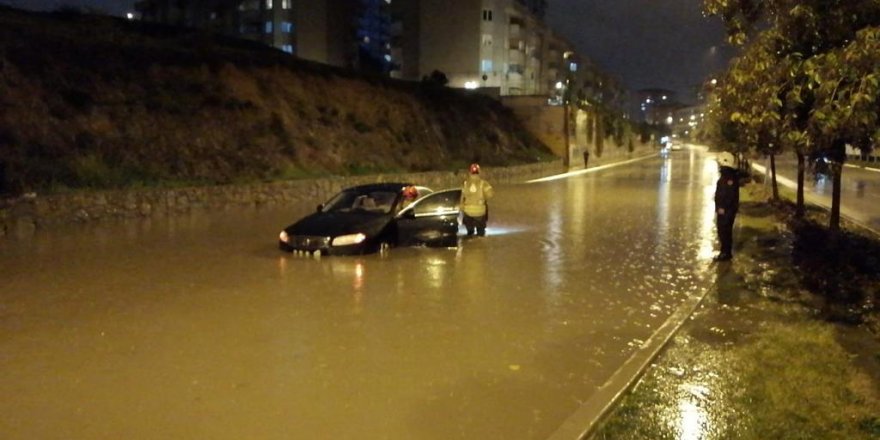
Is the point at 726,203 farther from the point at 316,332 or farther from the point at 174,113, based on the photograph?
the point at 174,113

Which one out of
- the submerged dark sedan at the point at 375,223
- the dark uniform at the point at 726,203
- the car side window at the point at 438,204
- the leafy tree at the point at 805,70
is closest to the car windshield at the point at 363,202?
the submerged dark sedan at the point at 375,223

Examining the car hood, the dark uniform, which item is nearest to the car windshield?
the car hood

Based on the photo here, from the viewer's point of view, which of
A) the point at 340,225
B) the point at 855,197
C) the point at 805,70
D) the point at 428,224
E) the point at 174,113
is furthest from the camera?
the point at 855,197

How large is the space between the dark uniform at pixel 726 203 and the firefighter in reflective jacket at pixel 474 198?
434 centimetres

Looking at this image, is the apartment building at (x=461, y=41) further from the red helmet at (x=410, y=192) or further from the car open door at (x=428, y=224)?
the car open door at (x=428, y=224)

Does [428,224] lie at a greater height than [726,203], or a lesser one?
lesser

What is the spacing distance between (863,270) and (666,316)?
13.3ft

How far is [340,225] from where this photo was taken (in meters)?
13.6

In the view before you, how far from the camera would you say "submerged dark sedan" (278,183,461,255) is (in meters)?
13.3

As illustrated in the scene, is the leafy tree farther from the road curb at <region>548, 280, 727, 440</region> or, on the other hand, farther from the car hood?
the car hood

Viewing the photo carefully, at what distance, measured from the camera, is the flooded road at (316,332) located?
5766 mm

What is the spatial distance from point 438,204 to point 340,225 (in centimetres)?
240

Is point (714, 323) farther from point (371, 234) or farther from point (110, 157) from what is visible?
point (110, 157)

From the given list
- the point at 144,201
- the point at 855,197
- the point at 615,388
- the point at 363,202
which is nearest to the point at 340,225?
the point at 363,202
